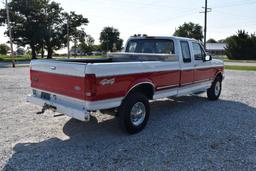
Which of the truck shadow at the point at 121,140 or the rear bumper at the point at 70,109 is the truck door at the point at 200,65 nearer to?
the truck shadow at the point at 121,140

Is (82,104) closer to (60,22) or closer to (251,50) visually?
(60,22)

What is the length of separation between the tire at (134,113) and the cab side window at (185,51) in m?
2.04

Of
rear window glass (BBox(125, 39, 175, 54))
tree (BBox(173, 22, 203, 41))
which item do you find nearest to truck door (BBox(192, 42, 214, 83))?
rear window glass (BBox(125, 39, 175, 54))

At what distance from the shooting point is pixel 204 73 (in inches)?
298

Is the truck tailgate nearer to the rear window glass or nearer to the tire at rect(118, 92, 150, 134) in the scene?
the tire at rect(118, 92, 150, 134)

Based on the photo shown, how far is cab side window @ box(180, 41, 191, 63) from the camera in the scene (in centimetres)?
649

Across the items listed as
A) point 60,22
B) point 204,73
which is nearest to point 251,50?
point 60,22

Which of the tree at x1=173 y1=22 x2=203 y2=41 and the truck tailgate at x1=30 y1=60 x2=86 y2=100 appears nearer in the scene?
the truck tailgate at x1=30 y1=60 x2=86 y2=100

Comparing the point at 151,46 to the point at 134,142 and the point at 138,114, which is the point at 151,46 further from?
the point at 134,142

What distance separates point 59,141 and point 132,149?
1482mm

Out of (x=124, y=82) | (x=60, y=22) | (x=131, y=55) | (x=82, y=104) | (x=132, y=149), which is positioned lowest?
(x=132, y=149)

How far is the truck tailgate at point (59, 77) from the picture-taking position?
4.14 metres

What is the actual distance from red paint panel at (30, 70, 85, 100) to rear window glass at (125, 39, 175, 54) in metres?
3.04

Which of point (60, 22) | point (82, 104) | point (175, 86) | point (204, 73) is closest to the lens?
point (82, 104)
